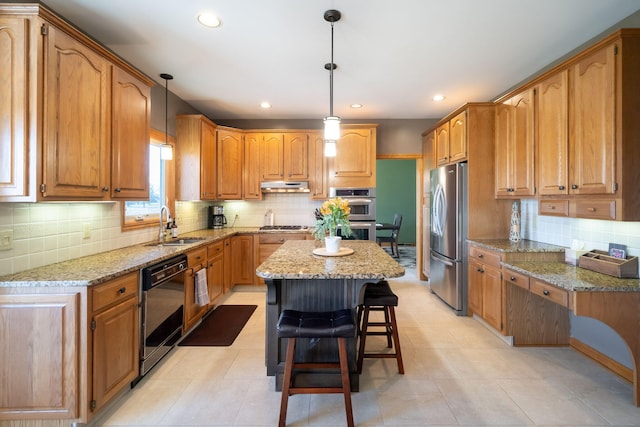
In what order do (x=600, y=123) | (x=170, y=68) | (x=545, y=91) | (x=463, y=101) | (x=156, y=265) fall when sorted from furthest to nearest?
(x=463, y=101) < (x=170, y=68) < (x=545, y=91) < (x=156, y=265) < (x=600, y=123)

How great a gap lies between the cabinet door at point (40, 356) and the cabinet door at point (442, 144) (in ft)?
12.8

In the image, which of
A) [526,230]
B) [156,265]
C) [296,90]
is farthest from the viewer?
[296,90]

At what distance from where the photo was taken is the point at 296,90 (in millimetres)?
3697

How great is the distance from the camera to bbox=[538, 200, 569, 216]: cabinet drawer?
2.44 meters

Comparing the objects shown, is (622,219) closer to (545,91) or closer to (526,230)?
(545,91)

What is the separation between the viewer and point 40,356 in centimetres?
166

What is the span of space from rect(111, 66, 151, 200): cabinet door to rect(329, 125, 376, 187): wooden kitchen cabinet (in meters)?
2.68

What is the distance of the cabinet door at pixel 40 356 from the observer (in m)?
1.65

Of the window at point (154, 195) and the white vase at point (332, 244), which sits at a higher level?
the window at point (154, 195)

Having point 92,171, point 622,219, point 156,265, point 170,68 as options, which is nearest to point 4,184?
point 92,171

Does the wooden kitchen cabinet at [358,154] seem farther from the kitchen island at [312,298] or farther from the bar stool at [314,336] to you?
the bar stool at [314,336]

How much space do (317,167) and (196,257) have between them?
2268 millimetres

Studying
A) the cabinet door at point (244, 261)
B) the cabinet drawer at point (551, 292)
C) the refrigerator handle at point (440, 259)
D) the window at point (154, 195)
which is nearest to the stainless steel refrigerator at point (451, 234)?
the refrigerator handle at point (440, 259)

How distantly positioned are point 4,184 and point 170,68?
1971mm
